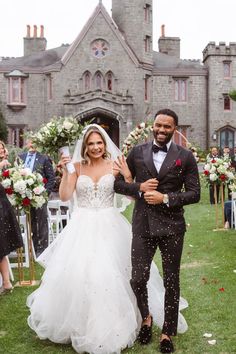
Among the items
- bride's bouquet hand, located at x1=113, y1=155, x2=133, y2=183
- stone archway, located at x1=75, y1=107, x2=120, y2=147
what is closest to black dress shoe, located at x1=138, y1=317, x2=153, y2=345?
bride's bouquet hand, located at x1=113, y1=155, x2=133, y2=183

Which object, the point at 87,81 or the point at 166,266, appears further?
the point at 87,81

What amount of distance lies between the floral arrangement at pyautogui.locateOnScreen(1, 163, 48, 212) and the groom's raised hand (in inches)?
133

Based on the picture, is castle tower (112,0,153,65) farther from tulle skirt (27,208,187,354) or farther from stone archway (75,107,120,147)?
tulle skirt (27,208,187,354)

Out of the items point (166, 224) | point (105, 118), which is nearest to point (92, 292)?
point (166, 224)

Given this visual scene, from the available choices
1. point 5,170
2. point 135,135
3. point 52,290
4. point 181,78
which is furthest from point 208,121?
point 52,290

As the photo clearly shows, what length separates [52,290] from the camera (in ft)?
18.6

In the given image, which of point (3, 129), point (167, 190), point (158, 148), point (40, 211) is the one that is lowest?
point (40, 211)

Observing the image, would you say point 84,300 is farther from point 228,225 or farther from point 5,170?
point 228,225

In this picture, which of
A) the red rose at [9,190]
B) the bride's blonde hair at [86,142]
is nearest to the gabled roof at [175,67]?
the red rose at [9,190]

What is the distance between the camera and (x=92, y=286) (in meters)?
5.46

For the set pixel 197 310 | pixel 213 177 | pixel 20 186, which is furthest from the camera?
pixel 213 177

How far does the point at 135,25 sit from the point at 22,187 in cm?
3426

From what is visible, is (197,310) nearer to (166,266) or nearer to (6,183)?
(166,266)

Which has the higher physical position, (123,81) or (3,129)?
(123,81)
